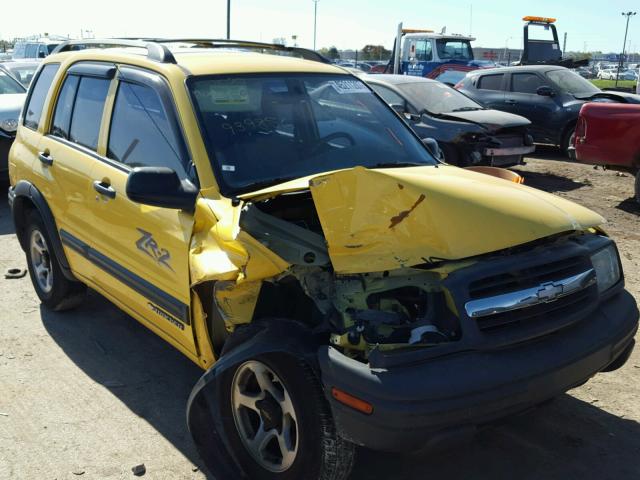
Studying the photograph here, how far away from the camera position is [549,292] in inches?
110

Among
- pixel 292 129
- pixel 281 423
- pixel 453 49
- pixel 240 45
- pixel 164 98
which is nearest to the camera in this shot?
pixel 281 423

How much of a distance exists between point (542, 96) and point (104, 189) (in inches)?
423

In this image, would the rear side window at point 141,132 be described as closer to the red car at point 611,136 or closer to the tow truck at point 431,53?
the red car at point 611,136

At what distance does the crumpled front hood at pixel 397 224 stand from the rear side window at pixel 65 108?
264 centimetres

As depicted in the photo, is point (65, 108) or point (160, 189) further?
point (65, 108)

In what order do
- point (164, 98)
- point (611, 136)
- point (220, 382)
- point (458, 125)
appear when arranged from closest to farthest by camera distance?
point (220, 382) → point (164, 98) → point (611, 136) → point (458, 125)

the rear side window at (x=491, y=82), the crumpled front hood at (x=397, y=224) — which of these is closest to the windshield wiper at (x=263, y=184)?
the crumpled front hood at (x=397, y=224)

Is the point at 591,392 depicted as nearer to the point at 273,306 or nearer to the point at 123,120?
the point at 273,306

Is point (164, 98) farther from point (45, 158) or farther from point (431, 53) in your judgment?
point (431, 53)

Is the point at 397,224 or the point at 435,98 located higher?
the point at 435,98

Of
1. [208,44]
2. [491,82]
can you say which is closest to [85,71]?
[208,44]

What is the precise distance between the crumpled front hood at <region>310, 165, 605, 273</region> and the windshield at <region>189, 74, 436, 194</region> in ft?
2.32

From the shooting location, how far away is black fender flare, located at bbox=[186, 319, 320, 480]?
2.79 meters

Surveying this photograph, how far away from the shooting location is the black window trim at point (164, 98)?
346 centimetres
